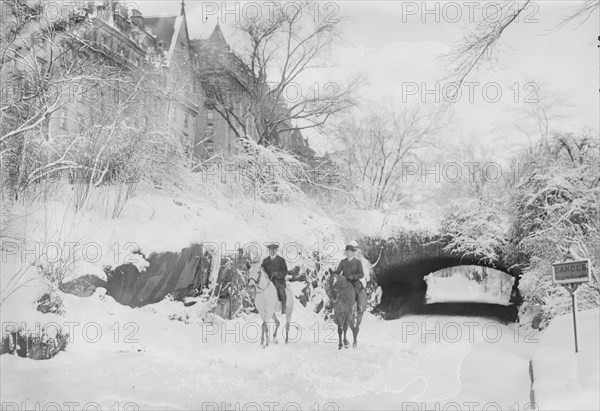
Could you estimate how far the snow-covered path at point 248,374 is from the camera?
5.91m

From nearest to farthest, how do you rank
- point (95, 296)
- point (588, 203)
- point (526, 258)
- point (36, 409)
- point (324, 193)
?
1. point (36, 409)
2. point (95, 296)
3. point (588, 203)
4. point (324, 193)
5. point (526, 258)

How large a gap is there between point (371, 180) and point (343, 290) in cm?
514

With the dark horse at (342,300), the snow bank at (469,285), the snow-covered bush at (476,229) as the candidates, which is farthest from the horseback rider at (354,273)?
the snow bank at (469,285)

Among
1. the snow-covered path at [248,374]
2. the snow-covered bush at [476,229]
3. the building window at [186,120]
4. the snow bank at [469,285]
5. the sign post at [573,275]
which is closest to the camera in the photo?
the snow-covered path at [248,374]

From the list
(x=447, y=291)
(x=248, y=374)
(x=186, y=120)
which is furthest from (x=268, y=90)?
(x=447, y=291)

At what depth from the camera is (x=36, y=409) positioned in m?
5.59

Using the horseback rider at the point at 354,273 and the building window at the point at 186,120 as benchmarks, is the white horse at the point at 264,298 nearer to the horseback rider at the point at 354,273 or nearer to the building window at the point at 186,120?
the horseback rider at the point at 354,273

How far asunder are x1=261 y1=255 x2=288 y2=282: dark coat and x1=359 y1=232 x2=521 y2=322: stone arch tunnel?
214 inches

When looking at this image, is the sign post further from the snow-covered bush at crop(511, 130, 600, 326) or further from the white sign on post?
the snow-covered bush at crop(511, 130, 600, 326)

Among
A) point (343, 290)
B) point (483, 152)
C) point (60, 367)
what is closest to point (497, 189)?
point (483, 152)

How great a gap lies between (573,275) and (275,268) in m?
3.86

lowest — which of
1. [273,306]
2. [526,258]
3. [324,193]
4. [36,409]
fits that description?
[36,409]

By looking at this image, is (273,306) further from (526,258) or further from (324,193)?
(526,258)

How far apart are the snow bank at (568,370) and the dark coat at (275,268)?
3.46 metres
